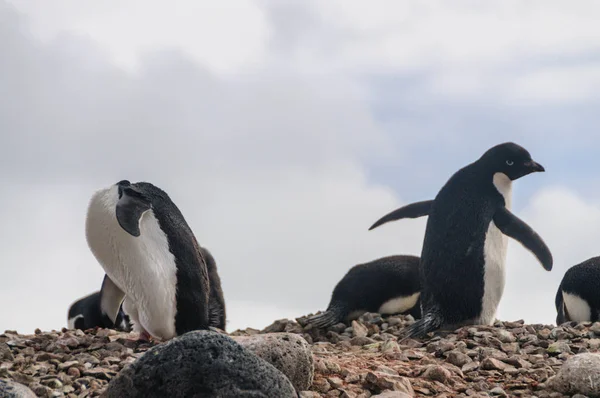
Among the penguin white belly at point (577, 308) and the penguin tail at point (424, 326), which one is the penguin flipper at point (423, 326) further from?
the penguin white belly at point (577, 308)

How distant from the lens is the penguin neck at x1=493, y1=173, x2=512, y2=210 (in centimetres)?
870

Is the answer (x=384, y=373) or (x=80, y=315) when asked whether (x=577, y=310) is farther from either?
(x=80, y=315)

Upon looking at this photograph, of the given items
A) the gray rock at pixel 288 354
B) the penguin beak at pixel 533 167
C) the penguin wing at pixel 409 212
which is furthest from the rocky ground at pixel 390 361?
the penguin beak at pixel 533 167

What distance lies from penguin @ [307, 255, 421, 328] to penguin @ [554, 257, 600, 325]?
5.30 ft

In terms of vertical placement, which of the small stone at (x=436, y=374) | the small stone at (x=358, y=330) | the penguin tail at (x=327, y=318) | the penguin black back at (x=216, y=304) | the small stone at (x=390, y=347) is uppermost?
the penguin black back at (x=216, y=304)

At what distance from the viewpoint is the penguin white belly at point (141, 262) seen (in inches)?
257

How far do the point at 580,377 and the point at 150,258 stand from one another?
3.30 metres

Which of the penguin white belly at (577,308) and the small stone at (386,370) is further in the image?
the penguin white belly at (577,308)

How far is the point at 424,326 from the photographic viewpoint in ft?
26.0

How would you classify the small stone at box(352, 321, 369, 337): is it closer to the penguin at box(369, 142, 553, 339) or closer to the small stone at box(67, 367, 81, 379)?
the penguin at box(369, 142, 553, 339)

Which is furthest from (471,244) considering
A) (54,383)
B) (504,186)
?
(54,383)

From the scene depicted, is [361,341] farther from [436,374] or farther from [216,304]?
[436,374]

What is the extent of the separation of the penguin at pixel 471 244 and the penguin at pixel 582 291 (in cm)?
76

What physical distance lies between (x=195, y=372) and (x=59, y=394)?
1.57 m
